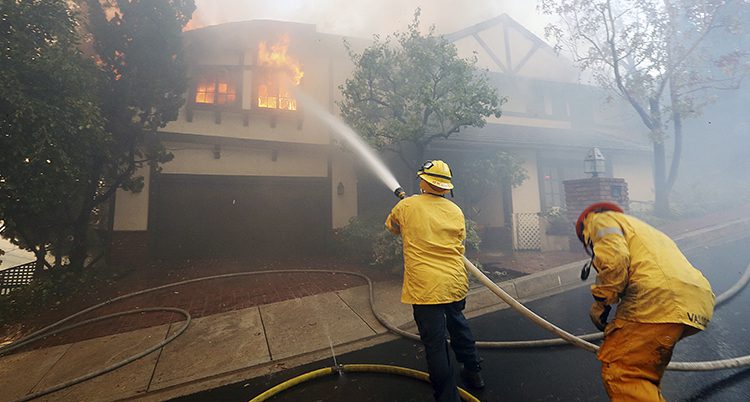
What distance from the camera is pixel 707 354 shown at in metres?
2.96

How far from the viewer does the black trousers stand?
2.28 metres

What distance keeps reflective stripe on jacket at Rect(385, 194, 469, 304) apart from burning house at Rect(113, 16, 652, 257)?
24.3ft

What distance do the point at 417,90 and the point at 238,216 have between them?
6.52 meters

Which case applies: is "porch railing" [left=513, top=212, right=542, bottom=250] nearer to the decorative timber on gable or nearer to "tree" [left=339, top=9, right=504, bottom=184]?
"tree" [left=339, top=9, right=504, bottom=184]

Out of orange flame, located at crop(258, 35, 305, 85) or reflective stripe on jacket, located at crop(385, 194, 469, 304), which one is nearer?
reflective stripe on jacket, located at crop(385, 194, 469, 304)

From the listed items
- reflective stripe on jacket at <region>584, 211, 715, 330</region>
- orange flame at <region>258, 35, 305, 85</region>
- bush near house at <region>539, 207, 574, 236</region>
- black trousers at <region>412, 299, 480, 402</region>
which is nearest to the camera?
reflective stripe on jacket at <region>584, 211, 715, 330</region>

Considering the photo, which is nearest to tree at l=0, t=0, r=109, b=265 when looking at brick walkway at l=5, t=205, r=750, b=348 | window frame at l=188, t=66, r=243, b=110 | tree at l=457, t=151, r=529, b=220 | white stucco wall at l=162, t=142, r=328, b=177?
brick walkway at l=5, t=205, r=750, b=348

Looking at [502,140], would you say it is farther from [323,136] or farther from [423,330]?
[423,330]

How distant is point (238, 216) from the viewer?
9289 millimetres

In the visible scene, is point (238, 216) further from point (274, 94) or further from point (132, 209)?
point (274, 94)

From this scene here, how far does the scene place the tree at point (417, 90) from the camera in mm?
6773

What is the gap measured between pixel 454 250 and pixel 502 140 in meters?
9.03

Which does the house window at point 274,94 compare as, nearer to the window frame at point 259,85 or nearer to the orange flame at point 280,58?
the window frame at point 259,85

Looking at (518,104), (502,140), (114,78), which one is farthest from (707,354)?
(518,104)
